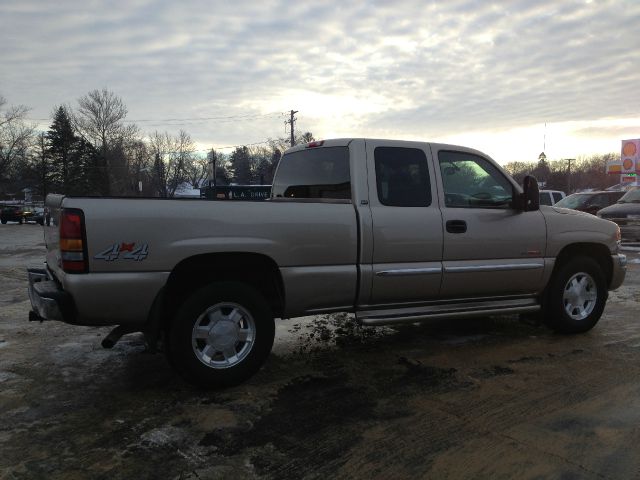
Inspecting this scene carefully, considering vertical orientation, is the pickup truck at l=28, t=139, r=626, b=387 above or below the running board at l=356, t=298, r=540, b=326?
above

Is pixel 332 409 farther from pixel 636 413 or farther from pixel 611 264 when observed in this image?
pixel 611 264

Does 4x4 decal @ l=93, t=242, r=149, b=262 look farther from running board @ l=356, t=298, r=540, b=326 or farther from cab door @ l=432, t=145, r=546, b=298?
cab door @ l=432, t=145, r=546, b=298

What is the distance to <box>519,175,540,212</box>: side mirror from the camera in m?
5.01

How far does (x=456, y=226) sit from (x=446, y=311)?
788mm

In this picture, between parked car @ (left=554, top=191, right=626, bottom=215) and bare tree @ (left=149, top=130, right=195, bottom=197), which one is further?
bare tree @ (left=149, top=130, right=195, bottom=197)

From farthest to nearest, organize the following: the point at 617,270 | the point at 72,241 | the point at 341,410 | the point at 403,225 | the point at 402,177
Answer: the point at 617,270
the point at 402,177
the point at 403,225
the point at 341,410
the point at 72,241

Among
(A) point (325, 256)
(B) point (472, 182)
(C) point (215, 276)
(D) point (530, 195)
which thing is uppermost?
(B) point (472, 182)

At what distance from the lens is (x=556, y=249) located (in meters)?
5.29

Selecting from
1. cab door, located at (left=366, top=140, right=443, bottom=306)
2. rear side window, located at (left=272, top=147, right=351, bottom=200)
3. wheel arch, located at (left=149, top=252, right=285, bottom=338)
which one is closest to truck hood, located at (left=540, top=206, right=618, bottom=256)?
cab door, located at (left=366, top=140, right=443, bottom=306)

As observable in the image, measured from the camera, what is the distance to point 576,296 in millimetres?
5508

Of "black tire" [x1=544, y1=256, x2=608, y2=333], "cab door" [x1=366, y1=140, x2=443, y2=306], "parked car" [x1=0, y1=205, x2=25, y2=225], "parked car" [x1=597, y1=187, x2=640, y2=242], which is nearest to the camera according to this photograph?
"cab door" [x1=366, y1=140, x2=443, y2=306]

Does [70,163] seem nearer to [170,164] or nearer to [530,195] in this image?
[170,164]

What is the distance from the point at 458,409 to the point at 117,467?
222 centimetres

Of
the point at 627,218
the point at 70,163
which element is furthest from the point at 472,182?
the point at 70,163
